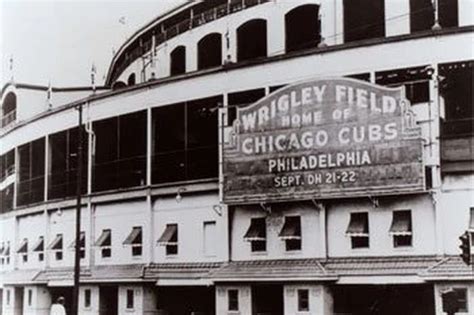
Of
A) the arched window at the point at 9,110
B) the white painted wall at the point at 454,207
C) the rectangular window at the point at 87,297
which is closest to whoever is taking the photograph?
the white painted wall at the point at 454,207

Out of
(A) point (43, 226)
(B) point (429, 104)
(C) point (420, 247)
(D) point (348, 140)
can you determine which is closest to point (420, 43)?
(B) point (429, 104)

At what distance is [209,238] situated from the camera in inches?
532

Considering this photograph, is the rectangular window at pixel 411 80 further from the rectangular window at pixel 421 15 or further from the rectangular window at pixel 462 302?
the rectangular window at pixel 462 302

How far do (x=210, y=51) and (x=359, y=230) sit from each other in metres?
3.88

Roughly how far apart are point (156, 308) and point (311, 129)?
424 cm

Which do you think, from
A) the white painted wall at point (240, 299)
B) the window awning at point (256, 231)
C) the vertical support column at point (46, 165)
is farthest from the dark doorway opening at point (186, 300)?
the vertical support column at point (46, 165)

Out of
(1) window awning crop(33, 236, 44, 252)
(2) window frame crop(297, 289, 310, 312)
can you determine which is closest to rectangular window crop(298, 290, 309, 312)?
(2) window frame crop(297, 289, 310, 312)

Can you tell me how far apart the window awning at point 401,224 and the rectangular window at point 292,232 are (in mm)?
1431

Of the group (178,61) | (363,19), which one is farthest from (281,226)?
(178,61)

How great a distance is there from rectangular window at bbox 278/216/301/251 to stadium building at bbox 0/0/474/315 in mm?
22

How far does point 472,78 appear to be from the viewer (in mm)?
11133

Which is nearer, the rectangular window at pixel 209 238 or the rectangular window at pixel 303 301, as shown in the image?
the rectangular window at pixel 303 301

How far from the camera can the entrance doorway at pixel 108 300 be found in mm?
14664

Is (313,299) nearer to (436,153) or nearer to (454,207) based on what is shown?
(454,207)
